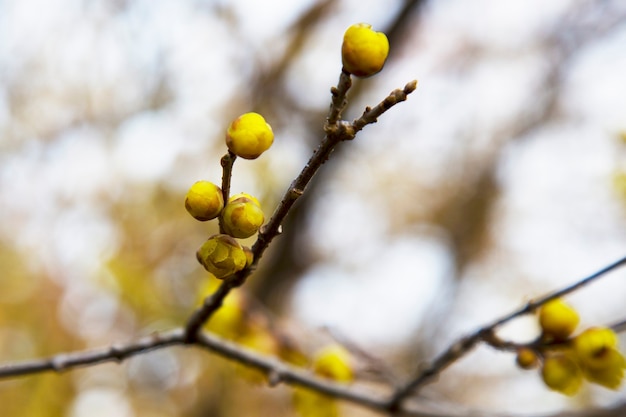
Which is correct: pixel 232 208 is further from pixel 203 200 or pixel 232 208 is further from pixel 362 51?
pixel 362 51

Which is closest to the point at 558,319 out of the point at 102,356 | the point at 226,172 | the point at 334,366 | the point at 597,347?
the point at 597,347

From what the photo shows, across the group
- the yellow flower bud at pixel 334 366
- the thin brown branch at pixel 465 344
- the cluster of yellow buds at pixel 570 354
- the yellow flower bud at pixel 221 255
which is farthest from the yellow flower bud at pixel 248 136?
the yellow flower bud at pixel 334 366

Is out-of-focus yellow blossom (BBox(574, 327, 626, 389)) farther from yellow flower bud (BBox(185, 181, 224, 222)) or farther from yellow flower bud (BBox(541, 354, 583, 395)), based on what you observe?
yellow flower bud (BBox(185, 181, 224, 222))

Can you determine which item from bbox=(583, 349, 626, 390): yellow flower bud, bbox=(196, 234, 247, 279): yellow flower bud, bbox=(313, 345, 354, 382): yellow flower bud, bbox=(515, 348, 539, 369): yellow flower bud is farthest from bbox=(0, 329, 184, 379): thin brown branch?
bbox=(583, 349, 626, 390): yellow flower bud

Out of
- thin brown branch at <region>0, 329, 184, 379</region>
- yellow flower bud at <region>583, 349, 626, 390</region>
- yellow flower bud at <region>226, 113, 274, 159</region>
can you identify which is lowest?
yellow flower bud at <region>583, 349, 626, 390</region>

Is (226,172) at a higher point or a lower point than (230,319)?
lower

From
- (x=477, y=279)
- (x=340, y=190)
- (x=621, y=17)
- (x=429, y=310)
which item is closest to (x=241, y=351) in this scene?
(x=340, y=190)

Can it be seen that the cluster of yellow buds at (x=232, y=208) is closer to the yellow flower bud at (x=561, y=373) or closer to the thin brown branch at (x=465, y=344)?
the thin brown branch at (x=465, y=344)
